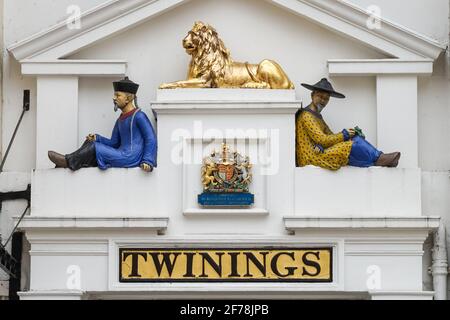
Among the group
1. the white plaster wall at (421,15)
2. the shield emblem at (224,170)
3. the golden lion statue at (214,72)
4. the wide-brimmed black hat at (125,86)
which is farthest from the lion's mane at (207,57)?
the white plaster wall at (421,15)

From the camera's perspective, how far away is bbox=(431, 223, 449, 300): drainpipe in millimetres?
18500

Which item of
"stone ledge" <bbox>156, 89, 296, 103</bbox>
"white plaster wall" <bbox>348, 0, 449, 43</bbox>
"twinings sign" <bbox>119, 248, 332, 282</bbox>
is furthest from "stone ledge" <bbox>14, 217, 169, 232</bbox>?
"white plaster wall" <bbox>348, 0, 449, 43</bbox>

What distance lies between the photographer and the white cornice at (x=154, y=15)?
18.7 metres

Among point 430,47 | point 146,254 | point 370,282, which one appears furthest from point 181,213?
point 430,47

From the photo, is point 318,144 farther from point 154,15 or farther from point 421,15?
point 154,15

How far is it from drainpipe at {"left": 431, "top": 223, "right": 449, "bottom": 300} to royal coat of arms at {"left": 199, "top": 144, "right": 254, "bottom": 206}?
2.10 m

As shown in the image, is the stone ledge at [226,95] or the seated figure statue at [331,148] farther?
the stone ledge at [226,95]

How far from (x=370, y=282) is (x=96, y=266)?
290 cm

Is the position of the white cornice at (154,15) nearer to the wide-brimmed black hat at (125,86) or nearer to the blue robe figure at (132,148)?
the wide-brimmed black hat at (125,86)

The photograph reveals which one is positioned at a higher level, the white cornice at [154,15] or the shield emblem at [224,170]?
the white cornice at [154,15]

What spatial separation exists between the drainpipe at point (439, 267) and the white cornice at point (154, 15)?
6.62 ft

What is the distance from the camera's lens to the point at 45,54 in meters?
18.8


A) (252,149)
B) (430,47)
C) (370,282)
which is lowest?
(370,282)

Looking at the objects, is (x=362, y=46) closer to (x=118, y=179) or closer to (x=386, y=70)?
(x=386, y=70)
